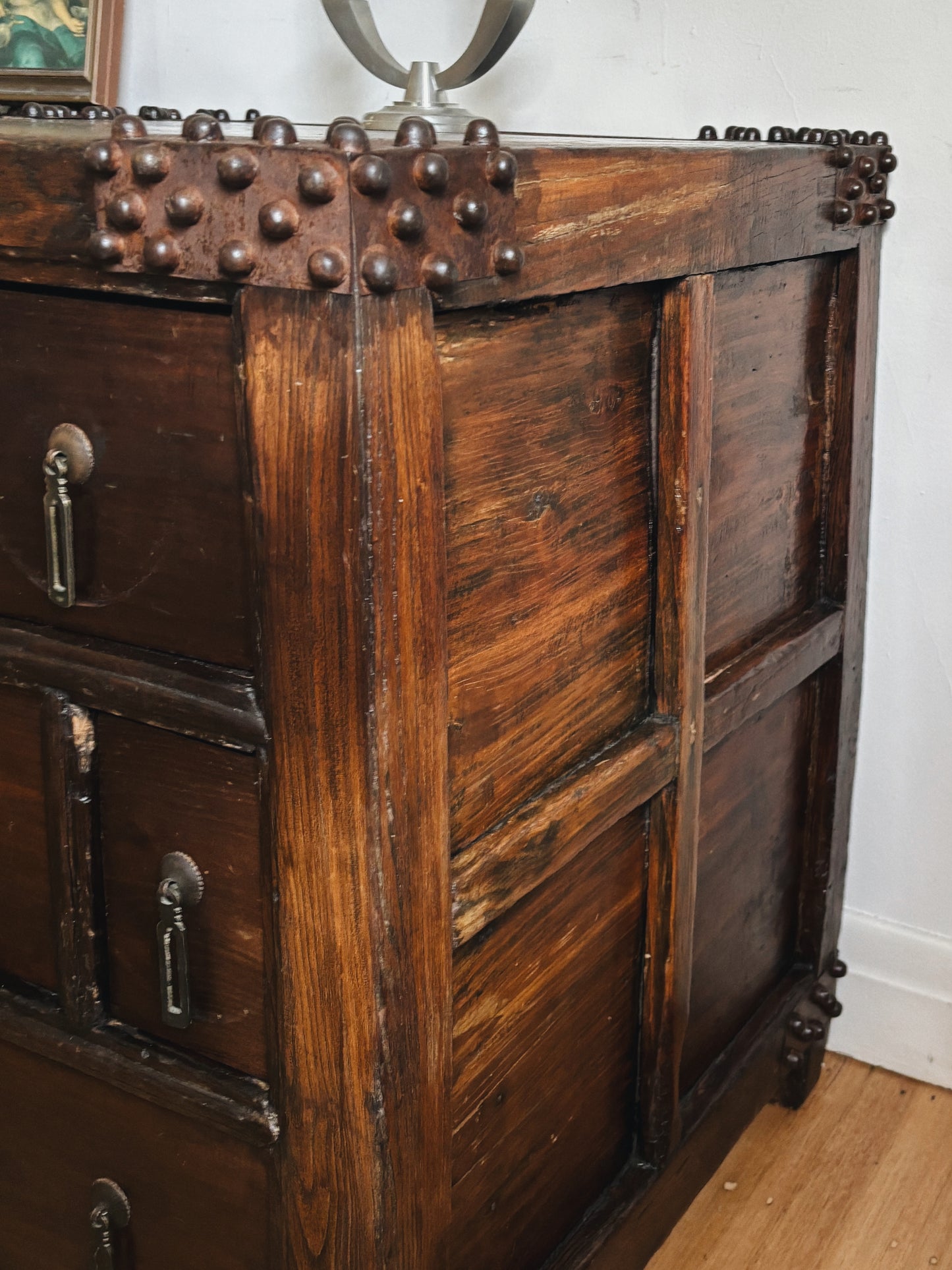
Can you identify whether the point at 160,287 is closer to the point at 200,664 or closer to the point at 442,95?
the point at 200,664

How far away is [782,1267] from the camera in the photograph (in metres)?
1.20

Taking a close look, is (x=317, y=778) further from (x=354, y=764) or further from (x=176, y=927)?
(x=176, y=927)

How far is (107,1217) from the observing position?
930 mm

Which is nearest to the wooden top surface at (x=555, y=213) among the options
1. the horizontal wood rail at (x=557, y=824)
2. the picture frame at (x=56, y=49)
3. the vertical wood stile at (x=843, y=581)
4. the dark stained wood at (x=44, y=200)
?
the dark stained wood at (x=44, y=200)

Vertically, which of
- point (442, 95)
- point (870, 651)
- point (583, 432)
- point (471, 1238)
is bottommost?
point (471, 1238)

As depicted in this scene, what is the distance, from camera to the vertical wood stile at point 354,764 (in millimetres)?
675

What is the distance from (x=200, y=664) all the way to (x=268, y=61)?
3.42 ft

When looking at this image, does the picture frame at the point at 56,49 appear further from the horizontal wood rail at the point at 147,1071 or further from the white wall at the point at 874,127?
the horizontal wood rail at the point at 147,1071

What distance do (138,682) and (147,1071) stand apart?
27cm

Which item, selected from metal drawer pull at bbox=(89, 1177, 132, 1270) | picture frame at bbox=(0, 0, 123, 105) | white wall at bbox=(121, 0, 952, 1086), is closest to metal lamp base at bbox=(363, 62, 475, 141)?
white wall at bbox=(121, 0, 952, 1086)

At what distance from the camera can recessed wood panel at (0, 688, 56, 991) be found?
89 centimetres

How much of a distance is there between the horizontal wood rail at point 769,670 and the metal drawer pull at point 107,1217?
572 mm

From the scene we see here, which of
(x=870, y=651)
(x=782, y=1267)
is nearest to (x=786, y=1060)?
(x=782, y=1267)

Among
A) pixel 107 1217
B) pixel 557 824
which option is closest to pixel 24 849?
pixel 107 1217
